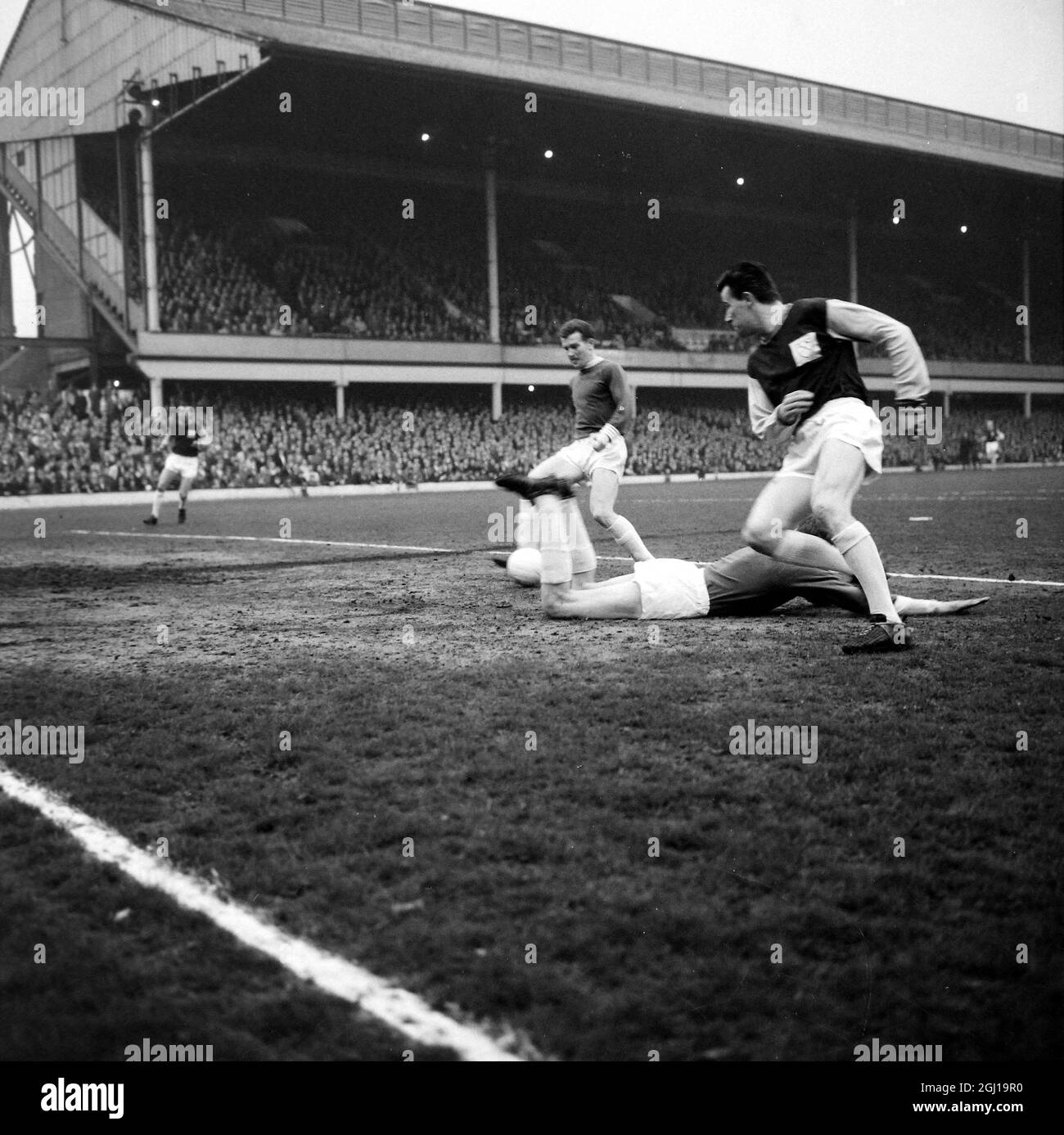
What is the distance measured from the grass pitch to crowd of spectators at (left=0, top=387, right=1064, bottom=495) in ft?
82.1

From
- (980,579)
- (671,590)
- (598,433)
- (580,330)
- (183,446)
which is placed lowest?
(980,579)

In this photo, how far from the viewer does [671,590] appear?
6.45m

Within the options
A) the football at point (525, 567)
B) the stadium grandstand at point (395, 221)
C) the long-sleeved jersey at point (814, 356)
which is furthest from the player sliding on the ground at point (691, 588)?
the stadium grandstand at point (395, 221)

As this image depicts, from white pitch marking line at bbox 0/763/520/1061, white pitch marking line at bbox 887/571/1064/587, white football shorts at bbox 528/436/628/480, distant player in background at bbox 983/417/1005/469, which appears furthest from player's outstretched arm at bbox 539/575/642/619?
distant player in background at bbox 983/417/1005/469

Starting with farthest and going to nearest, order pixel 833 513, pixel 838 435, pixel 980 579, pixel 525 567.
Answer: pixel 980 579 < pixel 525 567 < pixel 838 435 < pixel 833 513

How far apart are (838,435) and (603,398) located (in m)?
4.08

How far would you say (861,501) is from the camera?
68.3 feet

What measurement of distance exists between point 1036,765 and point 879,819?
77 centimetres

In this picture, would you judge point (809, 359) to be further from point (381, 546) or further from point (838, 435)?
point (381, 546)

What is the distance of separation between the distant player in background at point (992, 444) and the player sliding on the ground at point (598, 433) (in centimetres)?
3972

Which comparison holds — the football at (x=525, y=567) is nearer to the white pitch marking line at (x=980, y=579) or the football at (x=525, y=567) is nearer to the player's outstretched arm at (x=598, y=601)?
the player's outstretched arm at (x=598, y=601)

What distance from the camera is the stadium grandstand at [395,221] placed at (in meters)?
34.4

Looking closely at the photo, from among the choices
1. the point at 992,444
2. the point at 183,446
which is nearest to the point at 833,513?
the point at 183,446
